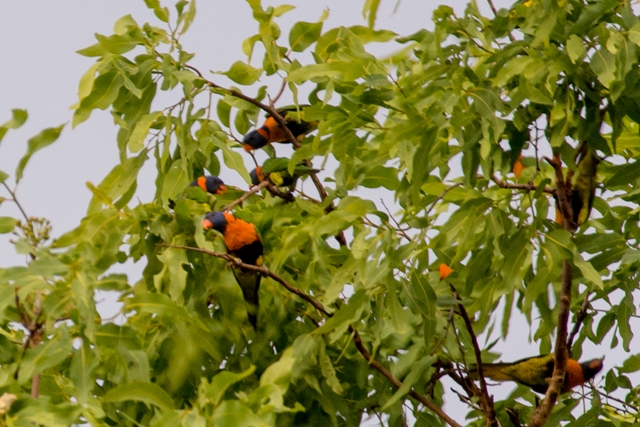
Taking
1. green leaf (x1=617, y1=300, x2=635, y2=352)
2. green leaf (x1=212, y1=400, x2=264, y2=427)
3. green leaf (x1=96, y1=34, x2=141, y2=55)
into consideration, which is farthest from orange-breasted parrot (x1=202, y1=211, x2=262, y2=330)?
green leaf (x1=617, y1=300, x2=635, y2=352)

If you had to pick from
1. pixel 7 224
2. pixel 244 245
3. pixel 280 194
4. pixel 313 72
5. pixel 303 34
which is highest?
pixel 303 34

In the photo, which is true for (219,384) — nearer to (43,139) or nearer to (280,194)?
(43,139)

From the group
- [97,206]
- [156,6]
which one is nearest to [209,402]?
[97,206]

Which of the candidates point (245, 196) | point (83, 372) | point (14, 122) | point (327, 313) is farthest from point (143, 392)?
point (245, 196)

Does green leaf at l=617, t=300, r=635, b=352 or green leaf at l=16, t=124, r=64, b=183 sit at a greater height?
green leaf at l=617, t=300, r=635, b=352

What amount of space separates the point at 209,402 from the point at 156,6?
119cm

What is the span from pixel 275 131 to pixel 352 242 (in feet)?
5.10

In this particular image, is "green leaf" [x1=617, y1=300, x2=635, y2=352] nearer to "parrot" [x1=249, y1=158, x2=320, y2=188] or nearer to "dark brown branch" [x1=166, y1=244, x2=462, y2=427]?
"dark brown branch" [x1=166, y1=244, x2=462, y2=427]

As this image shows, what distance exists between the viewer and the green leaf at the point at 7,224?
203 centimetres

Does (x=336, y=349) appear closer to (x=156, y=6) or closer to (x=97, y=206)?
(x=97, y=206)

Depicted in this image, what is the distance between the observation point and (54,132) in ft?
7.10

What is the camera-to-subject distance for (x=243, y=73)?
2.74 meters

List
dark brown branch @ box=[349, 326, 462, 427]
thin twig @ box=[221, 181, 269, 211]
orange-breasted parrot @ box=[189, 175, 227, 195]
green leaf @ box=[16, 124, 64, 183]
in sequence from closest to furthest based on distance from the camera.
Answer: green leaf @ box=[16, 124, 64, 183] < dark brown branch @ box=[349, 326, 462, 427] < thin twig @ box=[221, 181, 269, 211] < orange-breasted parrot @ box=[189, 175, 227, 195]

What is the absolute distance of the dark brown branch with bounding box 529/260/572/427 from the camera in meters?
2.20
